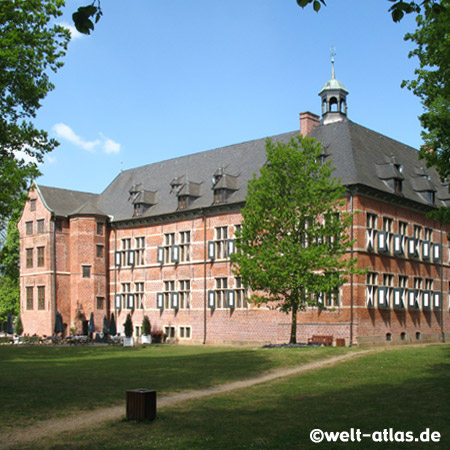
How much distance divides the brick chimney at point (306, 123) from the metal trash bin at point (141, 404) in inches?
1218

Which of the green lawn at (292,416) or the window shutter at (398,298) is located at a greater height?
the window shutter at (398,298)

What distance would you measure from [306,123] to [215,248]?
9.91m

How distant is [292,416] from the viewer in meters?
12.3

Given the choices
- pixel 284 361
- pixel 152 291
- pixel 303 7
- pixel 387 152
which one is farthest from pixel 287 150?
pixel 303 7

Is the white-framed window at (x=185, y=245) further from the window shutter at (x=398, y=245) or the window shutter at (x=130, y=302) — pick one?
the window shutter at (x=398, y=245)

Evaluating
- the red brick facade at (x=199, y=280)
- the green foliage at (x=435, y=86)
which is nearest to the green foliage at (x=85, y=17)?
the green foliage at (x=435, y=86)

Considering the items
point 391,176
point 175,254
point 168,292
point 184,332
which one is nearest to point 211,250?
point 175,254

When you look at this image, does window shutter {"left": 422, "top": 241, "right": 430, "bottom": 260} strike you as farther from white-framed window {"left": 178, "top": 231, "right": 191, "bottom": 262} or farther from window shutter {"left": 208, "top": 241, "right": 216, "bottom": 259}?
white-framed window {"left": 178, "top": 231, "right": 191, "bottom": 262}

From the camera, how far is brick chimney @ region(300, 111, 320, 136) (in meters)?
41.1

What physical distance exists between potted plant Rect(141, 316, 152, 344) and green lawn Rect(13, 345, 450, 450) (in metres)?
25.5

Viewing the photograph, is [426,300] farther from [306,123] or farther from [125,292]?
[125,292]

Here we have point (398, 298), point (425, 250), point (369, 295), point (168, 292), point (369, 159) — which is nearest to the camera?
point (369, 295)

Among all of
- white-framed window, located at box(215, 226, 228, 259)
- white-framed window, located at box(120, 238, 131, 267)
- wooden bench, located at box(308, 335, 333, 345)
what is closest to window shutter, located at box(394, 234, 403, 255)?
wooden bench, located at box(308, 335, 333, 345)

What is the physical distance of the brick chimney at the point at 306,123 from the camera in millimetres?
41125
